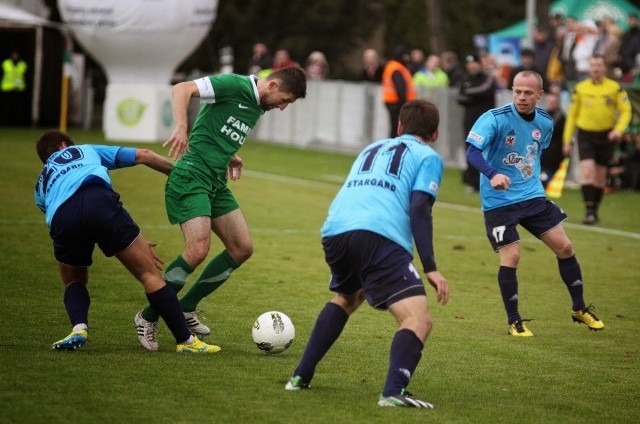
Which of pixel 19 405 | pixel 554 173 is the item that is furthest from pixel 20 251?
pixel 554 173

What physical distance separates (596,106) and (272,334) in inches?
389

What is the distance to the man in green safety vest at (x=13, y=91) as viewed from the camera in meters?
33.8

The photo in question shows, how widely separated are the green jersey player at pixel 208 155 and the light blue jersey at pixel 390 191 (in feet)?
5.52

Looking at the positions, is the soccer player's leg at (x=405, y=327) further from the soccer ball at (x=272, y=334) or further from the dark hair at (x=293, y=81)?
the dark hair at (x=293, y=81)

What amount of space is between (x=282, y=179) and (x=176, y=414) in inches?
618

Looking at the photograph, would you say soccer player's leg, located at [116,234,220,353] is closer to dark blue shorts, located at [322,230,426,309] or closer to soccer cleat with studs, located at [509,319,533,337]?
dark blue shorts, located at [322,230,426,309]

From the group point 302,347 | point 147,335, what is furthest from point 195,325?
point 302,347

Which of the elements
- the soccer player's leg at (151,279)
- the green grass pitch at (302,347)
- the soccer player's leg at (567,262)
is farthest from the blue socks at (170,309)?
the soccer player's leg at (567,262)

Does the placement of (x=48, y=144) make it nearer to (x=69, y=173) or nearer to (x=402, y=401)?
(x=69, y=173)

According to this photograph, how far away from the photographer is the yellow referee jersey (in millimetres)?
16656

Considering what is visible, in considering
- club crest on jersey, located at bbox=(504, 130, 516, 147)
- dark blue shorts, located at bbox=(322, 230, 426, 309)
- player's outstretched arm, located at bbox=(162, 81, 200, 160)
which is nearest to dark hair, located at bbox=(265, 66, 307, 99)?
player's outstretched arm, located at bbox=(162, 81, 200, 160)

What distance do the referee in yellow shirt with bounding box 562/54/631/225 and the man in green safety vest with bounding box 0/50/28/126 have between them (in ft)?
65.8

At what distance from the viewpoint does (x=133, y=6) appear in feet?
98.8

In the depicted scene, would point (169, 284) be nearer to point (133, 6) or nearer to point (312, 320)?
point (312, 320)
